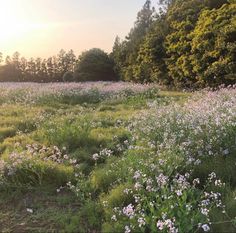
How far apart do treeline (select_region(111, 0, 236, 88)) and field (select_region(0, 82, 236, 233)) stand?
33.8 ft

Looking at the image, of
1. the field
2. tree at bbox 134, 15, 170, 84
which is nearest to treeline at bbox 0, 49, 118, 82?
tree at bbox 134, 15, 170, 84

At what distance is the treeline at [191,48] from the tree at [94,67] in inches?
417

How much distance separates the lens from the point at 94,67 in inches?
1764

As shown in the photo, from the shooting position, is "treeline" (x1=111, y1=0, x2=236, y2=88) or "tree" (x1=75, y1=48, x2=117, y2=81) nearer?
"treeline" (x1=111, y1=0, x2=236, y2=88)

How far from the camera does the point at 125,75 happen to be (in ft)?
119

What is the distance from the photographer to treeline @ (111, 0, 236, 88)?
18188 mm

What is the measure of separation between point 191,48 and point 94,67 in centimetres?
2390

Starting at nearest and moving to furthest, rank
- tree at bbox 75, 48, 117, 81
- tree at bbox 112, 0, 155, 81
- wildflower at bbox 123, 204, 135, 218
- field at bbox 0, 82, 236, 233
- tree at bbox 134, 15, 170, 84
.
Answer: wildflower at bbox 123, 204, 135, 218, field at bbox 0, 82, 236, 233, tree at bbox 134, 15, 170, 84, tree at bbox 112, 0, 155, 81, tree at bbox 75, 48, 117, 81

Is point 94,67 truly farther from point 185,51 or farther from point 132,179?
point 132,179

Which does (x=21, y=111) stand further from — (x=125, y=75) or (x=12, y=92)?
(x=125, y=75)

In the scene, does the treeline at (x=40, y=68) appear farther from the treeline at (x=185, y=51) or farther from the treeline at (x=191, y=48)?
the treeline at (x=191, y=48)

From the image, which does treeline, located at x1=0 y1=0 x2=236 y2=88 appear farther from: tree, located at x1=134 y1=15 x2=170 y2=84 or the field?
the field

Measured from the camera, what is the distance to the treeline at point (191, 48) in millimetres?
18188

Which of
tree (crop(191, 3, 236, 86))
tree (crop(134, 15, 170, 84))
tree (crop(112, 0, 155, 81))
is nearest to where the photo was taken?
tree (crop(191, 3, 236, 86))
